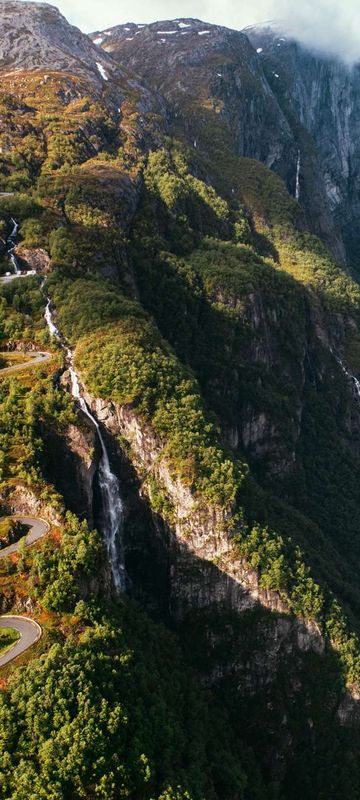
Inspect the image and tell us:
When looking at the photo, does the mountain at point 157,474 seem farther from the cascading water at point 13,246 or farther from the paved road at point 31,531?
the cascading water at point 13,246

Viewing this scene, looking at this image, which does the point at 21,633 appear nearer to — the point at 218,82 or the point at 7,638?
the point at 7,638

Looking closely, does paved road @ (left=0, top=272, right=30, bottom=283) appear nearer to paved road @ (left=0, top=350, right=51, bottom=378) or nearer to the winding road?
paved road @ (left=0, top=350, right=51, bottom=378)

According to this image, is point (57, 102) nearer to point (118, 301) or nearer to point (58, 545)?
point (118, 301)

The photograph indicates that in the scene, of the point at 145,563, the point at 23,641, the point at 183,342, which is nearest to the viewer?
the point at 23,641

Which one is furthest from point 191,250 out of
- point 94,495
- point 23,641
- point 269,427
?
point 23,641

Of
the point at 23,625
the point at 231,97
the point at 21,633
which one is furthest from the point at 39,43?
the point at 21,633

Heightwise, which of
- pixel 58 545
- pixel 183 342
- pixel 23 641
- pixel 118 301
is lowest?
pixel 23 641
